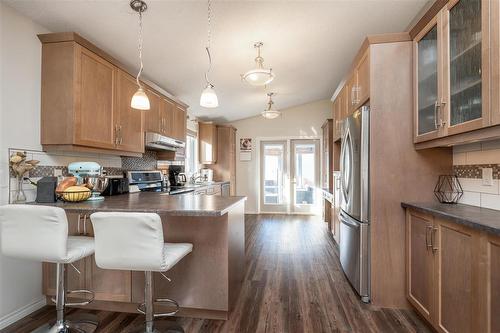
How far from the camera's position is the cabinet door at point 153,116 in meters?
3.17

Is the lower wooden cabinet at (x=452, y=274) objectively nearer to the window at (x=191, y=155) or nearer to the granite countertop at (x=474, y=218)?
the granite countertop at (x=474, y=218)

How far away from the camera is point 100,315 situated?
205 centimetres

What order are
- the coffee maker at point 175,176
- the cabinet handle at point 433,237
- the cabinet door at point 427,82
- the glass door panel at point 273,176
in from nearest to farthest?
the cabinet handle at point 433,237
the cabinet door at point 427,82
the coffee maker at point 175,176
the glass door panel at point 273,176

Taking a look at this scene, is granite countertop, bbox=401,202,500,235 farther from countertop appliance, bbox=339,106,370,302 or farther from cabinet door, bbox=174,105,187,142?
cabinet door, bbox=174,105,187,142

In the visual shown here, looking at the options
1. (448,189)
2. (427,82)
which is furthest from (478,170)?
(427,82)

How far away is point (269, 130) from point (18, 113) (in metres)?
5.26

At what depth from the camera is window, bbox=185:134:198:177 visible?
17.9 ft

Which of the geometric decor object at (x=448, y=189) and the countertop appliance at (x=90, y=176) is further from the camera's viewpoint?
the countertop appliance at (x=90, y=176)

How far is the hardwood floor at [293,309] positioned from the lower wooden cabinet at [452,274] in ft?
1.06

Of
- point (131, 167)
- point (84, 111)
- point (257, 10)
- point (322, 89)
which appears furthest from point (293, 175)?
point (84, 111)

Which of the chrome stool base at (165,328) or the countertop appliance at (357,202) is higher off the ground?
the countertop appliance at (357,202)

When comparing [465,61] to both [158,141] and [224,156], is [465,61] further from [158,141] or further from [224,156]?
[224,156]

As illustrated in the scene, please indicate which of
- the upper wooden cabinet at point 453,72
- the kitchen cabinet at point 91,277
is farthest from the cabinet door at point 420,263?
the kitchen cabinet at point 91,277

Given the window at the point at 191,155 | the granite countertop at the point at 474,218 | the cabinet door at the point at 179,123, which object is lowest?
the granite countertop at the point at 474,218
